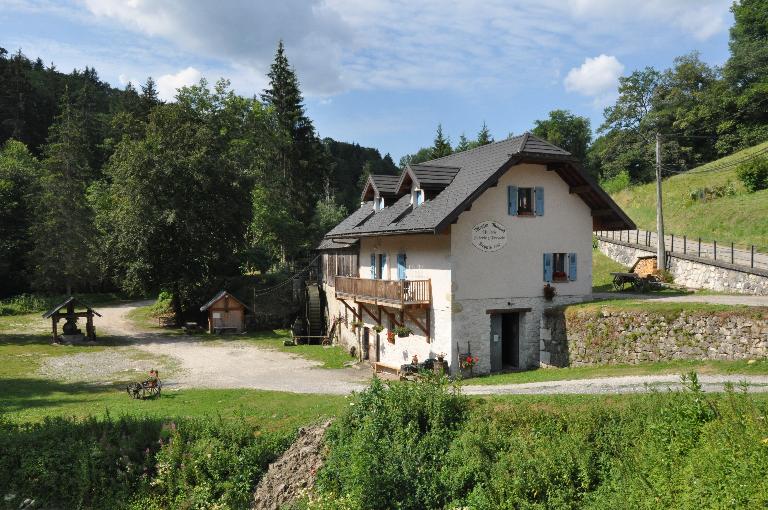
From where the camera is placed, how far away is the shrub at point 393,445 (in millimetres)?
11789

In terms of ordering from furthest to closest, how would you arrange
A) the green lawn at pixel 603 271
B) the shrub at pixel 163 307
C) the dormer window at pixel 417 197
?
the shrub at pixel 163 307
the green lawn at pixel 603 271
the dormer window at pixel 417 197

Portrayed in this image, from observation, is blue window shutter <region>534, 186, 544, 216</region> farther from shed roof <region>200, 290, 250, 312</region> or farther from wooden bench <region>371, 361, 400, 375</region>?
shed roof <region>200, 290, 250, 312</region>

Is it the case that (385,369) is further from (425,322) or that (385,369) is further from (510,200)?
(510,200)

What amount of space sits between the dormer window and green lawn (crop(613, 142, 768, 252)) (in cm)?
2002

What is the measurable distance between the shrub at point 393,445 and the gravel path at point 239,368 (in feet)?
19.8

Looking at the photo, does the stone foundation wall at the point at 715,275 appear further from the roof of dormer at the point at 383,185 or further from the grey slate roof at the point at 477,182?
the roof of dormer at the point at 383,185

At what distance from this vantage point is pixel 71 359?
29844mm

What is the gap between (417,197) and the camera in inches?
986

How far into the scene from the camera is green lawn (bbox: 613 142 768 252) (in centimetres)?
3378

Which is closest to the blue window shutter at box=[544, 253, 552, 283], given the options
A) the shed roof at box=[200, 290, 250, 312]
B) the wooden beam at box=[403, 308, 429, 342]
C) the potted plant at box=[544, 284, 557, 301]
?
the potted plant at box=[544, 284, 557, 301]

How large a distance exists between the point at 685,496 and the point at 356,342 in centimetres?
2356

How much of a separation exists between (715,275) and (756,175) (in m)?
17.7

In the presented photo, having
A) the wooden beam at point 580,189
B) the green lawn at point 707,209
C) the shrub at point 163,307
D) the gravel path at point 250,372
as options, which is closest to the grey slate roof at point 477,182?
the wooden beam at point 580,189

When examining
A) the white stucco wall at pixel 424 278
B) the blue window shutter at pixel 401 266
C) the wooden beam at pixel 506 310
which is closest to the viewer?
the white stucco wall at pixel 424 278
